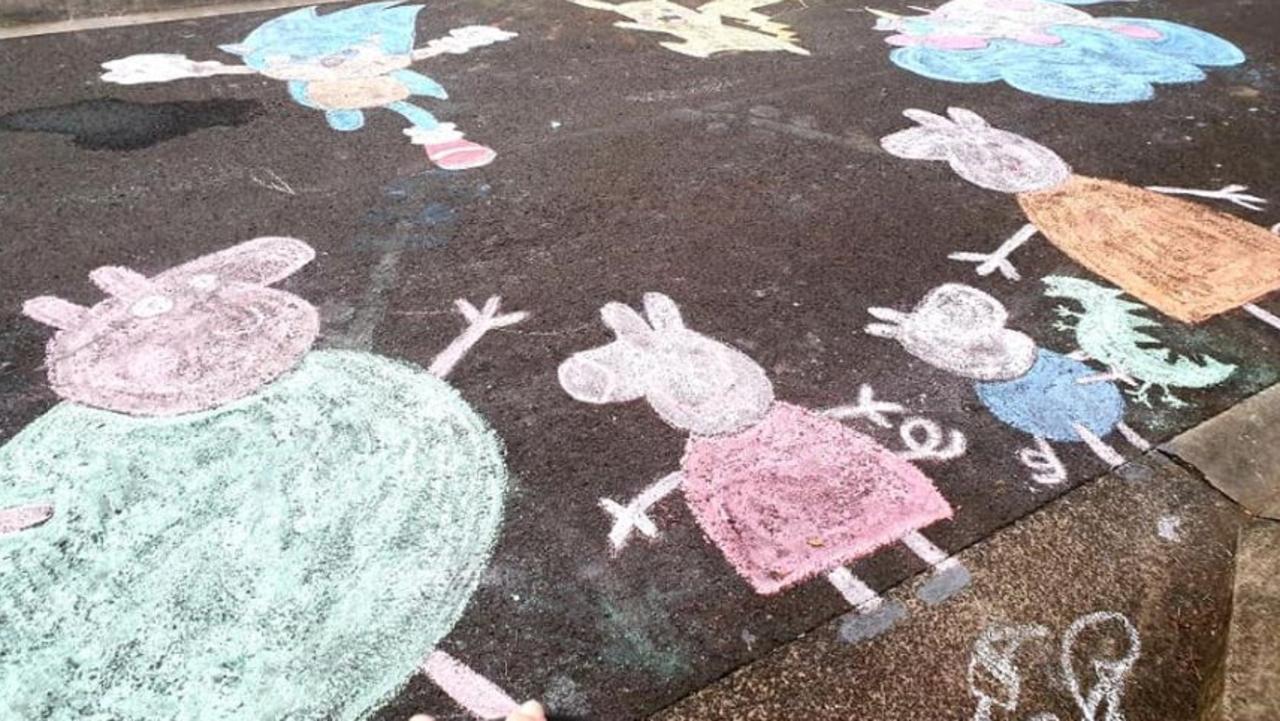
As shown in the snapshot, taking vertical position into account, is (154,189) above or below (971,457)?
above

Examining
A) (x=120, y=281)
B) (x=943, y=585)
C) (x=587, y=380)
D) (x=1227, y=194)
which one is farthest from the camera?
(x=1227, y=194)

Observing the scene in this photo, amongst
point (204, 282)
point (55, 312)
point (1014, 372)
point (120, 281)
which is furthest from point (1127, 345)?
point (55, 312)

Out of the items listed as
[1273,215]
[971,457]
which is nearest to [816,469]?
[971,457]

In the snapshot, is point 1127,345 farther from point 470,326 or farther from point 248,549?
point 248,549

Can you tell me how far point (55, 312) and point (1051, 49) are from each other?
676cm

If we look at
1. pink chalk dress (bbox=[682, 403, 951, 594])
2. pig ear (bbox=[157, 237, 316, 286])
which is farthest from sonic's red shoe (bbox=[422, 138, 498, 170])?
pink chalk dress (bbox=[682, 403, 951, 594])

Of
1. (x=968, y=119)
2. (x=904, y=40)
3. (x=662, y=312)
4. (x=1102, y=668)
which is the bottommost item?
(x=1102, y=668)

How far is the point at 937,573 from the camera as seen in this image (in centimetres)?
228

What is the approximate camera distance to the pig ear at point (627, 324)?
10.5 ft

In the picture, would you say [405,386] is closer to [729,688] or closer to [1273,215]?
[729,688]

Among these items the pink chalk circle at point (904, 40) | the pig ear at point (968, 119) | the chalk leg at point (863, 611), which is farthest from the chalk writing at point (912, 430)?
the pink chalk circle at point (904, 40)

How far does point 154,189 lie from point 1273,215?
18.5 feet

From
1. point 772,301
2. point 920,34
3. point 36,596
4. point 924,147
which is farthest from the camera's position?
point 920,34

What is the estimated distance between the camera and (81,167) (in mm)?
4223
